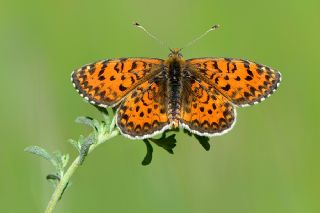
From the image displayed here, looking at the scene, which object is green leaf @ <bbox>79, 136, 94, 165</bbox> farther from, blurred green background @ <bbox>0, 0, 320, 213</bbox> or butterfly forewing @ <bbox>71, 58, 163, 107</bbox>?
blurred green background @ <bbox>0, 0, 320, 213</bbox>

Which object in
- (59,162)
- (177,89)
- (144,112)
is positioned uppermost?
(177,89)

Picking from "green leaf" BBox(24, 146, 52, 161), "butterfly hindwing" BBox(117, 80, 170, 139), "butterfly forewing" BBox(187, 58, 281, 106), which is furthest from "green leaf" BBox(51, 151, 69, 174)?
"butterfly forewing" BBox(187, 58, 281, 106)

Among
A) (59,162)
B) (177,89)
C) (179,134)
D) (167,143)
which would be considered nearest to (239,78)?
(177,89)

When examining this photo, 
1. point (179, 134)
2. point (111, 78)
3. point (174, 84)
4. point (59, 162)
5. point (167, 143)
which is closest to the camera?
point (59, 162)

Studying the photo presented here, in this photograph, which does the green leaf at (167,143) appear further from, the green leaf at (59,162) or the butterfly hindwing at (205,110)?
the green leaf at (59,162)

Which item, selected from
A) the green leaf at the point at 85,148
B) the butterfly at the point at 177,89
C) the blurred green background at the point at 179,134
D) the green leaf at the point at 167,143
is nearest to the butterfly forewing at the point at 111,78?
the butterfly at the point at 177,89

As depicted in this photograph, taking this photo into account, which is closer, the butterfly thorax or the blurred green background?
the butterfly thorax

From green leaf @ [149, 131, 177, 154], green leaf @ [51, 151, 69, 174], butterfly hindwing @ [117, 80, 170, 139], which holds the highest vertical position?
butterfly hindwing @ [117, 80, 170, 139]

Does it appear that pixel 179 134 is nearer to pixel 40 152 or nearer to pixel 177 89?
pixel 177 89
